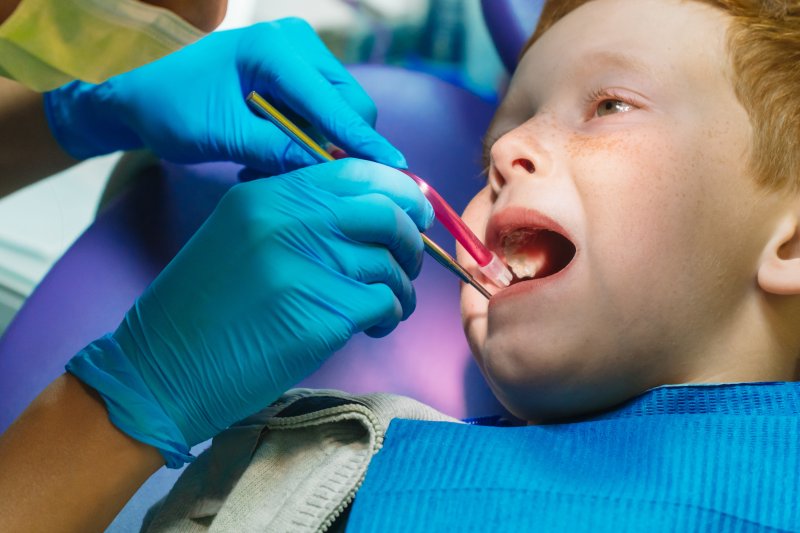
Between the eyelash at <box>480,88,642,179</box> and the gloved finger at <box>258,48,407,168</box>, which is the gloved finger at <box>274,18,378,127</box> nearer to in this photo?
the gloved finger at <box>258,48,407,168</box>

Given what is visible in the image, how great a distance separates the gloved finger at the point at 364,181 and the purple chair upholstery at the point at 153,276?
0.41m

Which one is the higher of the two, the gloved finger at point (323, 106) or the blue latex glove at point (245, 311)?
the gloved finger at point (323, 106)

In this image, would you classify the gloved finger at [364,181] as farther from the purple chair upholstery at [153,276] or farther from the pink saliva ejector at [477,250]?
the purple chair upholstery at [153,276]

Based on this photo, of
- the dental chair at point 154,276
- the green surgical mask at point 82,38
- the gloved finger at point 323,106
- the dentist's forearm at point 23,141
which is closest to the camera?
the green surgical mask at point 82,38

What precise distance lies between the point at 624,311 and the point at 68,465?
699mm

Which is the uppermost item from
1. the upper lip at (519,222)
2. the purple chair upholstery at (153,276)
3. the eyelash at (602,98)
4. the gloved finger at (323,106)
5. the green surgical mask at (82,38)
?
the green surgical mask at (82,38)

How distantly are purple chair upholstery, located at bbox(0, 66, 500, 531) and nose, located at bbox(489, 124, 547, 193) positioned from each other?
435 millimetres

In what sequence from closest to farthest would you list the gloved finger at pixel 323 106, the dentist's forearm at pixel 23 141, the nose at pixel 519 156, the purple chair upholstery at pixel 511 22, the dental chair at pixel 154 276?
1. the nose at pixel 519 156
2. the gloved finger at pixel 323 106
3. the dental chair at pixel 154 276
4. the dentist's forearm at pixel 23 141
5. the purple chair upholstery at pixel 511 22

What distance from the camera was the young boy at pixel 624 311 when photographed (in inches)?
39.3

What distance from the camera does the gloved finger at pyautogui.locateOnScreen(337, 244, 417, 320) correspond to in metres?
1.05

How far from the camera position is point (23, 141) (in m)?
1.59

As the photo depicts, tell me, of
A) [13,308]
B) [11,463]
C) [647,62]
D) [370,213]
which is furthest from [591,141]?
[13,308]

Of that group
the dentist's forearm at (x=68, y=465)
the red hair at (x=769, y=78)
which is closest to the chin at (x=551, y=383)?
the red hair at (x=769, y=78)

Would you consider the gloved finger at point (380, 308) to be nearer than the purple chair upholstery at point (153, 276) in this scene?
Yes
